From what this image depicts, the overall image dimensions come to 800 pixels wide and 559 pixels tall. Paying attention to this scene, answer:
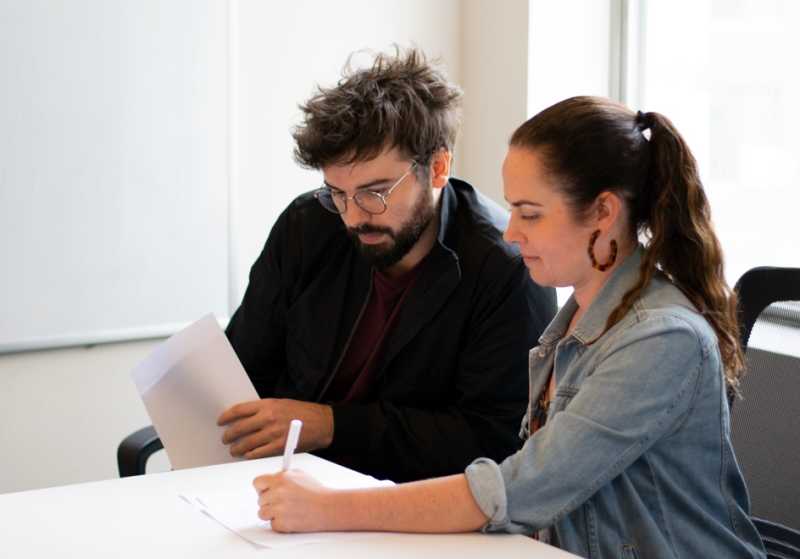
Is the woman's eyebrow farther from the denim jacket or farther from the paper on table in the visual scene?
the paper on table

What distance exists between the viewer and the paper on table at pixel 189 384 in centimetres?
184

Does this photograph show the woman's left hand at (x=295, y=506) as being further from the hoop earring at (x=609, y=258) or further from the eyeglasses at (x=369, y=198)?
the eyeglasses at (x=369, y=198)

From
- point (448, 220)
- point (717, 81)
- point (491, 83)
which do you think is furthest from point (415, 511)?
point (491, 83)

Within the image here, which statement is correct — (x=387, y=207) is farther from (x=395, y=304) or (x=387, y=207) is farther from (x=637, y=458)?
(x=637, y=458)

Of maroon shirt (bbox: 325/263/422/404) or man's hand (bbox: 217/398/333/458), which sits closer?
man's hand (bbox: 217/398/333/458)

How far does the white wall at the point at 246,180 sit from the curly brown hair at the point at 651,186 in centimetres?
167

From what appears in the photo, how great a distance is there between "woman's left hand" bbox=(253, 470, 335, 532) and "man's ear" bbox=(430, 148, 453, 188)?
0.83 meters

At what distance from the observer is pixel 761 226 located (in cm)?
291

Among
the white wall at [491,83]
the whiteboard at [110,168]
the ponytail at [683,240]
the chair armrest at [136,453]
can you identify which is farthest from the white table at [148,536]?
the white wall at [491,83]

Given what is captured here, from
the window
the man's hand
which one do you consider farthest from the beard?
the window

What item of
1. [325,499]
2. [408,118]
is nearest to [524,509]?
[325,499]

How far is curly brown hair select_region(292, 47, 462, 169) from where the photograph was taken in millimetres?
1969

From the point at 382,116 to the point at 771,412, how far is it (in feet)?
2.76

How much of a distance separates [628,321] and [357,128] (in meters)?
0.74
